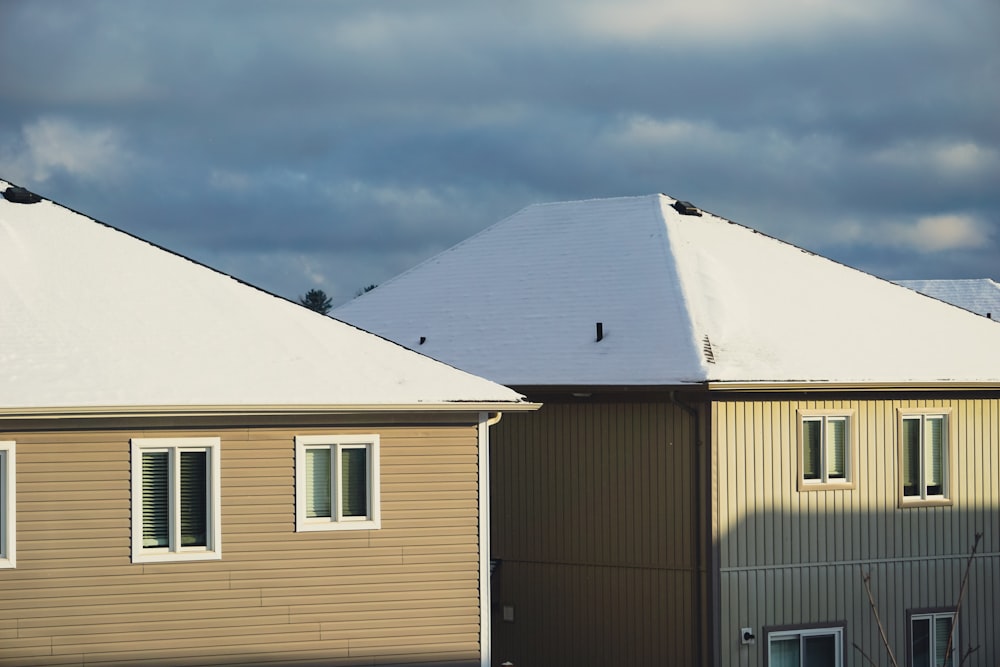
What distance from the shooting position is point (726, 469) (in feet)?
66.9

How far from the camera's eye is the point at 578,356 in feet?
72.4

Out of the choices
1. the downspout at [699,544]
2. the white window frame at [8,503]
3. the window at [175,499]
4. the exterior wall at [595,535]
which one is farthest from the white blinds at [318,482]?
the downspout at [699,544]

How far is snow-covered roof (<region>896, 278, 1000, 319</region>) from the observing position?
5000 cm

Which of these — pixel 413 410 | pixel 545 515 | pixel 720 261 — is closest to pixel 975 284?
pixel 720 261

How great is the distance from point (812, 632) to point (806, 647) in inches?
9.5

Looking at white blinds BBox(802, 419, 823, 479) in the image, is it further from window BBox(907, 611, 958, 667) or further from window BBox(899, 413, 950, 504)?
window BBox(907, 611, 958, 667)

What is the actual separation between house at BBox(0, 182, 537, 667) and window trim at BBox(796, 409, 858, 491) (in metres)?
5.10

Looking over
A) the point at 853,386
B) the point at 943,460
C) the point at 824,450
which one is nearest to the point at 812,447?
the point at 824,450

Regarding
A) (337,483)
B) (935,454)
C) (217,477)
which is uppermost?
(935,454)

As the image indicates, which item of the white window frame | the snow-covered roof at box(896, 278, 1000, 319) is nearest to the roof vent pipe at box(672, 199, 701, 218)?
the white window frame

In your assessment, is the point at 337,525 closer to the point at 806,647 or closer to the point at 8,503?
the point at 8,503

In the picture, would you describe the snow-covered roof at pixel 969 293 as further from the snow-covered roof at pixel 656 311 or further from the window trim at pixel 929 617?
the window trim at pixel 929 617

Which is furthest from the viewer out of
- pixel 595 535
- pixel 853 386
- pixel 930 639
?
pixel 930 639

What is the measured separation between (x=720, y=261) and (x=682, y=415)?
4393 mm
